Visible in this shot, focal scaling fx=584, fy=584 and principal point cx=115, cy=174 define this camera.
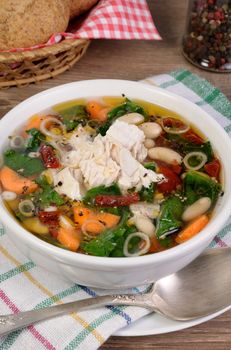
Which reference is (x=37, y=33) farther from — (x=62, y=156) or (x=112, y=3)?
(x=62, y=156)

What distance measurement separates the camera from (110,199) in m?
1.60

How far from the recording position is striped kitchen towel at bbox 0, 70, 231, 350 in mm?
1410

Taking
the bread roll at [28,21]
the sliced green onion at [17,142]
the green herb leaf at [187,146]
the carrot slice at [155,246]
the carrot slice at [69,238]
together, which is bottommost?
the carrot slice at [155,246]

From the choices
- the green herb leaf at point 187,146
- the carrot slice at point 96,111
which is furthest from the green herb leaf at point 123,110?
the green herb leaf at point 187,146

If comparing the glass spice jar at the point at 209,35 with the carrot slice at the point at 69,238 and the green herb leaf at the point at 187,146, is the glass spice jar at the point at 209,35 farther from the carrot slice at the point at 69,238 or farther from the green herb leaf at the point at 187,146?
the carrot slice at the point at 69,238

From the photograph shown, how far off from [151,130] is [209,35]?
831 millimetres

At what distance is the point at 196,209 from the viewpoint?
1.60m

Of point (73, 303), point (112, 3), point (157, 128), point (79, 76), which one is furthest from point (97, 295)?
point (112, 3)

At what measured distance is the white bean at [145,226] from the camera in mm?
1533

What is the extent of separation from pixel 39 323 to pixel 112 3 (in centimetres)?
157

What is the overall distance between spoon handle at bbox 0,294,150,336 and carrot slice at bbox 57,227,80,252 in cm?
14

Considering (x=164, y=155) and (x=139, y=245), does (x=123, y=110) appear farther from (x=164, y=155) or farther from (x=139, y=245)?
(x=139, y=245)

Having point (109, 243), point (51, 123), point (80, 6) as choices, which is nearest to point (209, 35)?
point (80, 6)

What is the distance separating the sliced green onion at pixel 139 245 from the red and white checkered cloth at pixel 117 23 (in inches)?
42.9
